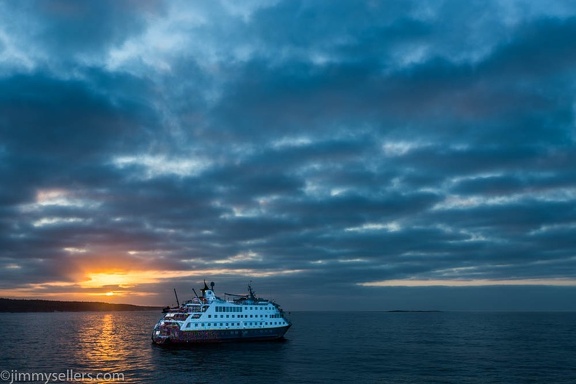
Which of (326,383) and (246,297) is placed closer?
(326,383)

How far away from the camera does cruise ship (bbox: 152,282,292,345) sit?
4016 inches

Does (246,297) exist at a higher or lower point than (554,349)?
higher

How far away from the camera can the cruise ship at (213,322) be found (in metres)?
102

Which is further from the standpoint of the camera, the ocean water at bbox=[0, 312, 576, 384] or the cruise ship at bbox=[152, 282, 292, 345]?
the cruise ship at bbox=[152, 282, 292, 345]

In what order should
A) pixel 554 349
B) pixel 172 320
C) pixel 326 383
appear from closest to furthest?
pixel 326 383
pixel 172 320
pixel 554 349

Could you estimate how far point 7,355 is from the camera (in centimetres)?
9581

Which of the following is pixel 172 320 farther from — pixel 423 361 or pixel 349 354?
pixel 423 361

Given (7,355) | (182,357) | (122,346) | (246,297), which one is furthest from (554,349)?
(7,355)

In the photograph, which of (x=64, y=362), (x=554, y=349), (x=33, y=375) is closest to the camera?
(x=33, y=375)

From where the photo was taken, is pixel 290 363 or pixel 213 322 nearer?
pixel 290 363

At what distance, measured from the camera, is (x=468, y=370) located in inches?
3118

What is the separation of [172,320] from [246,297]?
19.4 metres

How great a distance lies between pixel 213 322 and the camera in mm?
104375

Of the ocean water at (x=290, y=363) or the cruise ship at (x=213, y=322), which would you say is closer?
the ocean water at (x=290, y=363)
